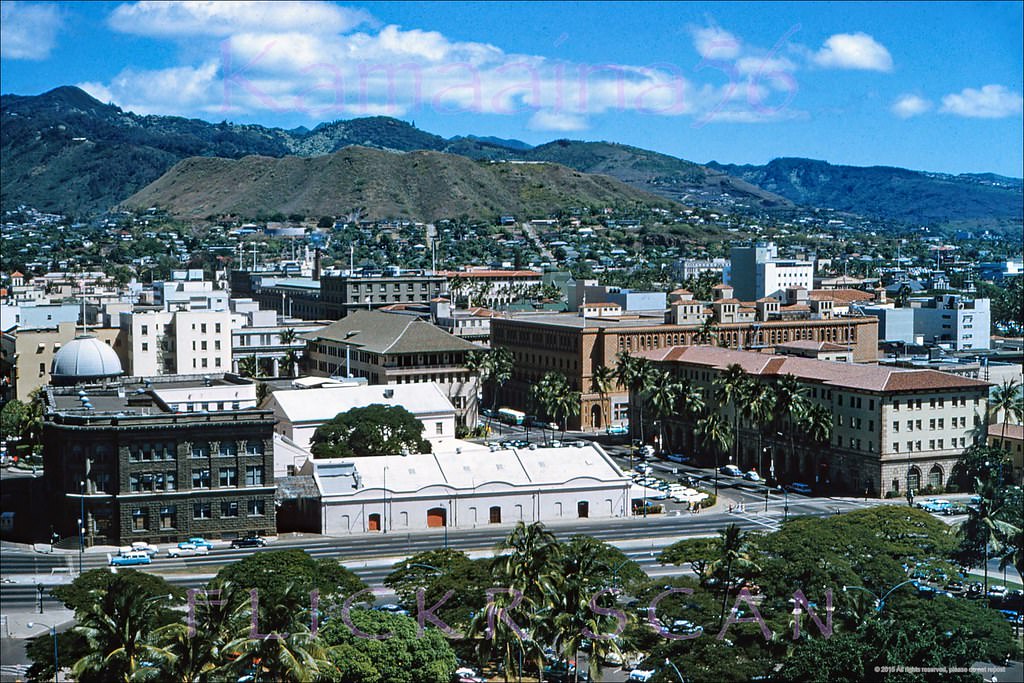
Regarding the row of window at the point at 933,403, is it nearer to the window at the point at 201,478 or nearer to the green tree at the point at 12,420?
the window at the point at 201,478

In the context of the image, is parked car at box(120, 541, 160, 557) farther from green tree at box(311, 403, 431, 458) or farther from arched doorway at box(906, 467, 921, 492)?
arched doorway at box(906, 467, 921, 492)

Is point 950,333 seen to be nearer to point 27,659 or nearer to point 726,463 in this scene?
point 726,463

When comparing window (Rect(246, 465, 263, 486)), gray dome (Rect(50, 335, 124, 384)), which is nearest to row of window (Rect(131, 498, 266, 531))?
window (Rect(246, 465, 263, 486))

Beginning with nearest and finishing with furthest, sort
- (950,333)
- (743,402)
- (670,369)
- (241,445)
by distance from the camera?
(241,445), (743,402), (670,369), (950,333)

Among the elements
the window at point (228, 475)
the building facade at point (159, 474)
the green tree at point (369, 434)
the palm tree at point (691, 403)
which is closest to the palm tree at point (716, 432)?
the palm tree at point (691, 403)

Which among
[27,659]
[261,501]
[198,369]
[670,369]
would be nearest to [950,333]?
[670,369]

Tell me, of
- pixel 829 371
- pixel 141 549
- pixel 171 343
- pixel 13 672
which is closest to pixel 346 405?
pixel 141 549

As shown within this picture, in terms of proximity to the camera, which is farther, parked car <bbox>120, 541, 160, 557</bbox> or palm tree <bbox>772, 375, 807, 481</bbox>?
palm tree <bbox>772, 375, 807, 481</bbox>
